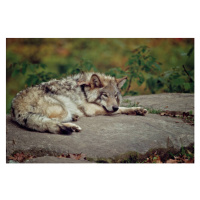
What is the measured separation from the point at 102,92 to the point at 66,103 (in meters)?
0.83

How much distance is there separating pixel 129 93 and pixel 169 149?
12.9ft

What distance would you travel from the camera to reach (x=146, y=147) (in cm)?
392

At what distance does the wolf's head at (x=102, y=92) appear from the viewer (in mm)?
5203

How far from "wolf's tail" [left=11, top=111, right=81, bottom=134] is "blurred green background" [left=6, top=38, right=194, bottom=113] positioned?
1392 millimetres

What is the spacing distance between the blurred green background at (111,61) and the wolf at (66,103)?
98cm

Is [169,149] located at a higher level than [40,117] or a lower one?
lower

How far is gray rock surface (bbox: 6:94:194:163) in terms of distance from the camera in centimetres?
378

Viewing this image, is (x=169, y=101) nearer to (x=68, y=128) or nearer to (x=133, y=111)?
(x=133, y=111)

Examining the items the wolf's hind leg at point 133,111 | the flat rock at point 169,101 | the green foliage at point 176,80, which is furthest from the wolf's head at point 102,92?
the green foliage at point 176,80

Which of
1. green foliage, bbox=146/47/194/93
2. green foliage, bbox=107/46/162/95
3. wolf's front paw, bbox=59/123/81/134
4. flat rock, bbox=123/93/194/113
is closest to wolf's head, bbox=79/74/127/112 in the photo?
wolf's front paw, bbox=59/123/81/134

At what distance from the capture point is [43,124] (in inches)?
162

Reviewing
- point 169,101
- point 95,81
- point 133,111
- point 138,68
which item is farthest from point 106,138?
point 138,68

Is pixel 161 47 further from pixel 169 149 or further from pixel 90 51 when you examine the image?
pixel 169 149
